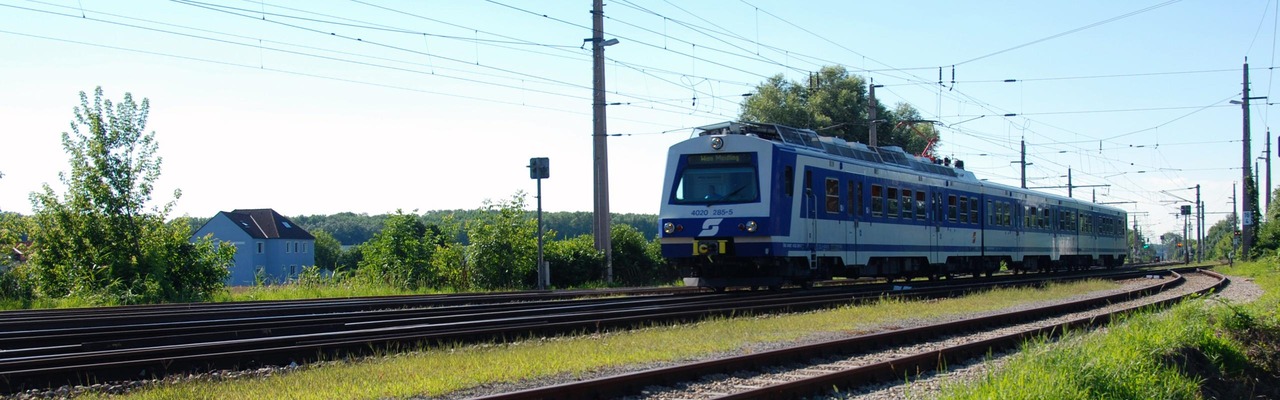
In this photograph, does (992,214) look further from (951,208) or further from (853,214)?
(853,214)

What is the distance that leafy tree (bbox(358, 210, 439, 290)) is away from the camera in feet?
83.4

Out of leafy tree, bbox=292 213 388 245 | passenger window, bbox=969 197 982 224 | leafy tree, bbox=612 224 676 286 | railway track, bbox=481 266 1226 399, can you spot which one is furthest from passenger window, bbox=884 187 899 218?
leafy tree, bbox=292 213 388 245

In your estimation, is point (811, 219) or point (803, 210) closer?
point (803, 210)

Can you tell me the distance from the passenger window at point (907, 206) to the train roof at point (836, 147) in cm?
69

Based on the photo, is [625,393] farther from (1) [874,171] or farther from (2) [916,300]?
(1) [874,171]

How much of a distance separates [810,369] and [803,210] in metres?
10.3

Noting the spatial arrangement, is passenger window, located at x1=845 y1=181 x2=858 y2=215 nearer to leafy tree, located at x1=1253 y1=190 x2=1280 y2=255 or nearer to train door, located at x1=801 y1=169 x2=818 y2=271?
train door, located at x1=801 y1=169 x2=818 y2=271

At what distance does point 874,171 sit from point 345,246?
334ft

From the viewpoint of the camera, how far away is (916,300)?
18422mm

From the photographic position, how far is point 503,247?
82.9ft

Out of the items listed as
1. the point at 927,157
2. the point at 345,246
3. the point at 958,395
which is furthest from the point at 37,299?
the point at 345,246

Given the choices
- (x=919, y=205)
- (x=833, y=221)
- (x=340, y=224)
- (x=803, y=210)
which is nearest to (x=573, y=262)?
(x=833, y=221)

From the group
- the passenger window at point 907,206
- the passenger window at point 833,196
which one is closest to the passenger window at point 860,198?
the passenger window at point 833,196

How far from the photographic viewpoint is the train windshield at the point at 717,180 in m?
18.9
